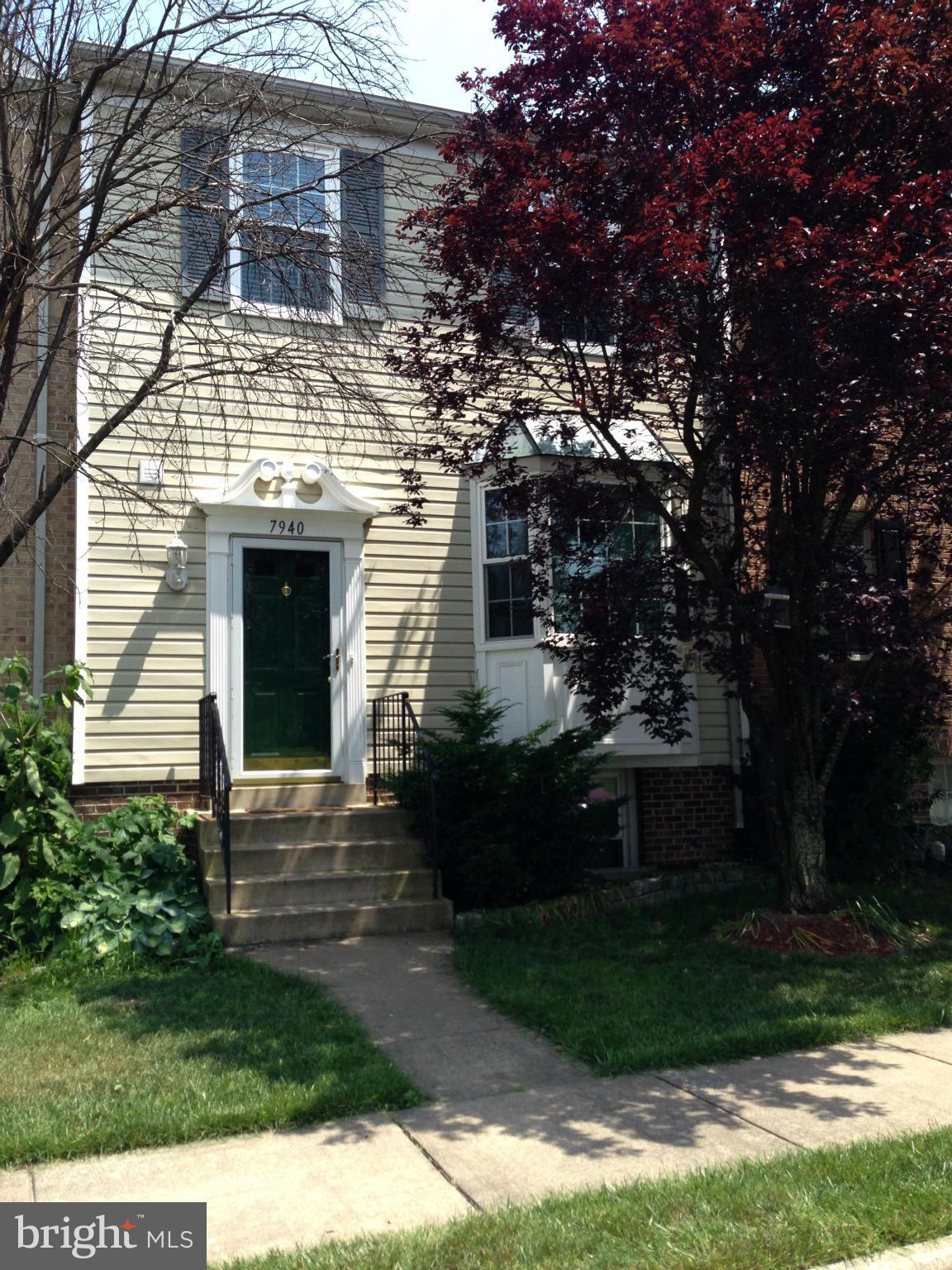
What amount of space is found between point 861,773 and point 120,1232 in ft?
27.8

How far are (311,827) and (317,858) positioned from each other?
0.37 metres

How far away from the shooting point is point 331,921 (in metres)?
8.04

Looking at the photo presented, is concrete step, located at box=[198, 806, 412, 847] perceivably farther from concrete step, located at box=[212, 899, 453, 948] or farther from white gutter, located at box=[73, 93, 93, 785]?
white gutter, located at box=[73, 93, 93, 785]

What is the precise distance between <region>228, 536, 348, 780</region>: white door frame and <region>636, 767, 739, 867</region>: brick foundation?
316cm

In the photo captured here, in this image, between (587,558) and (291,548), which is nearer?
(587,558)

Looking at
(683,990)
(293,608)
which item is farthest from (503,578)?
(683,990)

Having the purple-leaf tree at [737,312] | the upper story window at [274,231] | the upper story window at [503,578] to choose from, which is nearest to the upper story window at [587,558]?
the purple-leaf tree at [737,312]

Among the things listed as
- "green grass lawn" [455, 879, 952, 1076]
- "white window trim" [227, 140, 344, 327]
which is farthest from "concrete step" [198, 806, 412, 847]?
"white window trim" [227, 140, 344, 327]

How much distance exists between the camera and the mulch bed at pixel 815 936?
7451 millimetres

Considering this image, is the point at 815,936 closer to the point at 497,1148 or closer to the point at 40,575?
the point at 497,1148

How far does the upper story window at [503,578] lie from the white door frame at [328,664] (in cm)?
148

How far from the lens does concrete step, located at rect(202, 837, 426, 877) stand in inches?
331

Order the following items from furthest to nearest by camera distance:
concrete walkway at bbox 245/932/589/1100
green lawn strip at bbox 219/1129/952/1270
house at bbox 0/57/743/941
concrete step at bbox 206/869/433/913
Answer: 1. house at bbox 0/57/743/941
2. concrete step at bbox 206/869/433/913
3. concrete walkway at bbox 245/932/589/1100
4. green lawn strip at bbox 219/1129/952/1270

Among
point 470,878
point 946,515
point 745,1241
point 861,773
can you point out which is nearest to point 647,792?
point 861,773
